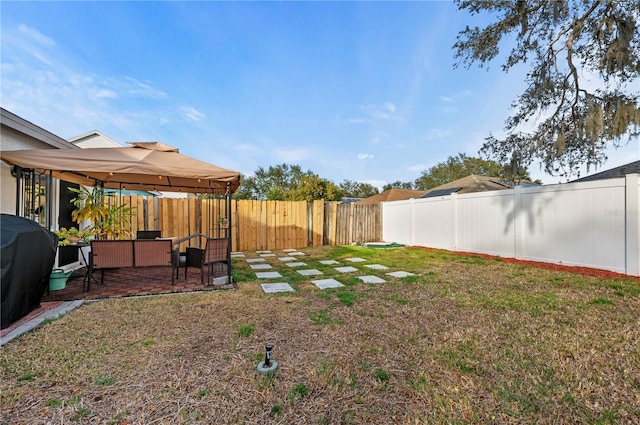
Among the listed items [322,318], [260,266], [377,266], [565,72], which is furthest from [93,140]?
[565,72]

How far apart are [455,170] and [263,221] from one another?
2829 cm

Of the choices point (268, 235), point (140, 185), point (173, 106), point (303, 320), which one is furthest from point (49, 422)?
point (173, 106)

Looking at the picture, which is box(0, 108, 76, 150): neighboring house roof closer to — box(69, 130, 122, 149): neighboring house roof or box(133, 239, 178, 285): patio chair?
box(133, 239, 178, 285): patio chair

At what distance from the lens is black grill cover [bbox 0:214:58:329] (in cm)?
248

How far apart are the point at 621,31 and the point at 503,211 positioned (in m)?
4.38

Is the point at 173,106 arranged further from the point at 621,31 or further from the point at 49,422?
the point at 621,31

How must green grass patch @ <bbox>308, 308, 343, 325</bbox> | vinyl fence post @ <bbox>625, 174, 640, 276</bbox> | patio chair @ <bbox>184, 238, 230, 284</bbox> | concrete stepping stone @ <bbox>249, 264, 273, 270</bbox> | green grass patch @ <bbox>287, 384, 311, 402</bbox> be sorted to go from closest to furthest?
green grass patch @ <bbox>287, 384, 311, 402</bbox> < green grass patch @ <bbox>308, 308, 343, 325</bbox> < patio chair @ <bbox>184, 238, 230, 284</bbox> < vinyl fence post @ <bbox>625, 174, 640, 276</bbox> < concrete stepping stone @ <bbox>249, 264, 273, 270</bbox>

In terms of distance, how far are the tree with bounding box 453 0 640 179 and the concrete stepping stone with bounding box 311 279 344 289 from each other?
699 centimetres

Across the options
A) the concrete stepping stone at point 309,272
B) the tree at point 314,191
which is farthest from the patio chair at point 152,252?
the tree at point 314,191

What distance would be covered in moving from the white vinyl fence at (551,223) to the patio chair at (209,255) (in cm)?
668

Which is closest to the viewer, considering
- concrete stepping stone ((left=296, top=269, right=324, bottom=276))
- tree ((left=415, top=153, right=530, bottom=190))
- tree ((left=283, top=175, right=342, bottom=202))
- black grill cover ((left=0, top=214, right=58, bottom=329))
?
black grill cover ((left=0, top=214, right=58, bottom=329))

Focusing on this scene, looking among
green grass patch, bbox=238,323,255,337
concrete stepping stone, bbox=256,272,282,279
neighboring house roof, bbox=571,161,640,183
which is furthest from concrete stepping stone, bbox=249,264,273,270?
neighboring house roof, bbox=571,161,640,183

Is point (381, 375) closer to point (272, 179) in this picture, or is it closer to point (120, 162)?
point (120, 162)

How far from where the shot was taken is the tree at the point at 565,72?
240 inches
